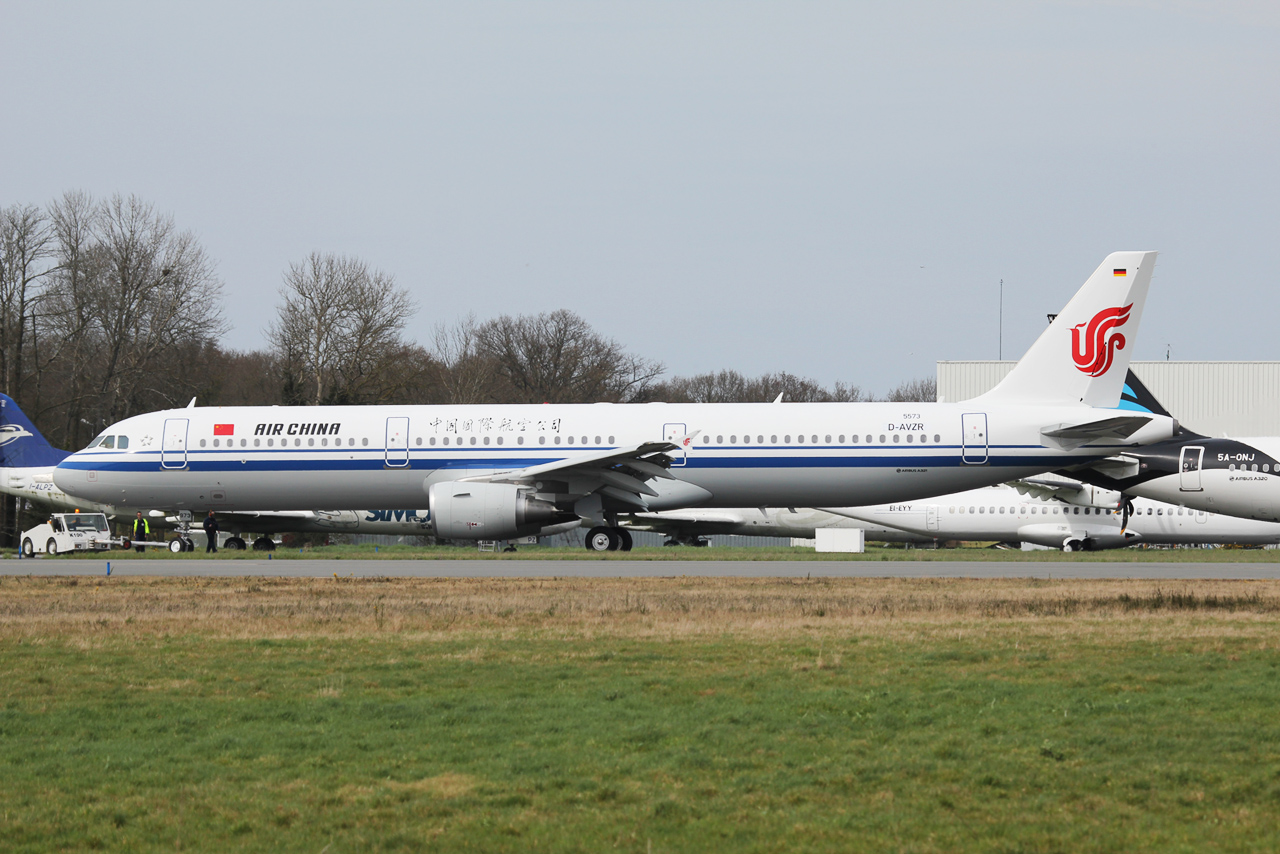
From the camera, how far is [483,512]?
87.0ft

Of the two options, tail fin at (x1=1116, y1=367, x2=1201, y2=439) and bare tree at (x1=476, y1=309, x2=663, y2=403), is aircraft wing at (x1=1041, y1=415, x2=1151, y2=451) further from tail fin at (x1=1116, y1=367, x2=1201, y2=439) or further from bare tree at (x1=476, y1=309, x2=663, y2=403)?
bare tree at (x1=476, y1=309, x2=663, y2=403)

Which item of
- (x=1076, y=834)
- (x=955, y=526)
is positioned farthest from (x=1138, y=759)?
(x=955, y=526)

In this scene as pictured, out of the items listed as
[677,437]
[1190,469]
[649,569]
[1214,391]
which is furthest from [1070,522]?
[649,569]

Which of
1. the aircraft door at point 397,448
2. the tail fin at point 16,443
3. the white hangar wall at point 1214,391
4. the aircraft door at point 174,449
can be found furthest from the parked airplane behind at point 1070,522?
the tail fin at point 16,443

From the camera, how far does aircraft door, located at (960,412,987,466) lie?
1093 inches

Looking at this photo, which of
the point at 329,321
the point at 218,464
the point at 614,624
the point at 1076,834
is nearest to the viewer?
the point at 1076,834

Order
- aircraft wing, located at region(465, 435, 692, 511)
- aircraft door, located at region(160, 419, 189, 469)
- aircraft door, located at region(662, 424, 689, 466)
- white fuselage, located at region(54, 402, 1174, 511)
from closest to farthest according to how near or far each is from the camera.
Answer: aircraft wing, located at region(465, 435, 692, 511), white fuselage, located at region(54, 402, 1174, 511), aircraft door, located at region(662, 424, 689, 466), aircraft door, located at region(160, 419, 189, 469)

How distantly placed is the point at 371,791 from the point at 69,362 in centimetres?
5651

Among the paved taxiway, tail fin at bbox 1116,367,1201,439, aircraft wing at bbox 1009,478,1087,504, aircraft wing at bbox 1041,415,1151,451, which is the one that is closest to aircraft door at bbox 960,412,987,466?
aircraft wing at bbox 1041,415,1151,451

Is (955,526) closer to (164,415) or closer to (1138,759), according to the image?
(164,415)

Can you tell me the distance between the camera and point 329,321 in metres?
63.8

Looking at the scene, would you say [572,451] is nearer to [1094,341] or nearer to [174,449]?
[174,449]

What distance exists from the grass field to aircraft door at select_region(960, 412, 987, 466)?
1303 cm

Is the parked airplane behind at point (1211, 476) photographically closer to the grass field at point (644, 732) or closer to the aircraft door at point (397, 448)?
the aircraft door at point (397, 448)
